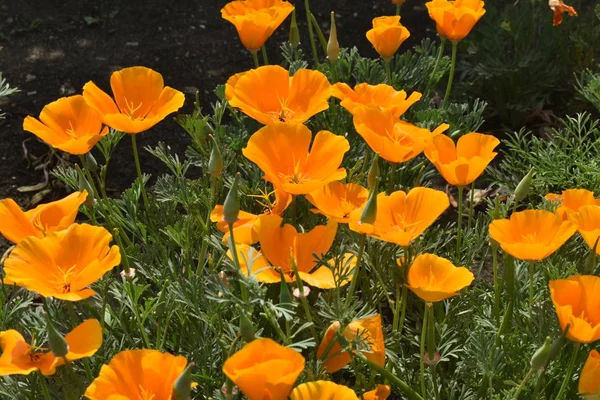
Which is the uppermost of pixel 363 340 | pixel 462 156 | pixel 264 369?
pixel 264 369

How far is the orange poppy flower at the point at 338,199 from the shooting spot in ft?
4.78

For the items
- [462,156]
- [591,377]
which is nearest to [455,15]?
[462,156]

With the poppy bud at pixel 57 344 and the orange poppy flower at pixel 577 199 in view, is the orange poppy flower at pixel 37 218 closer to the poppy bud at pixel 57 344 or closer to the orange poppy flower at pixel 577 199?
the poppy bud at pixel 57 344

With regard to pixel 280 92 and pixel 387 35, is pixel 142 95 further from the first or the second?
pixel 387 35

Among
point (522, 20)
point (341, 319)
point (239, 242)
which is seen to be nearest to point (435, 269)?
point (341, 319)

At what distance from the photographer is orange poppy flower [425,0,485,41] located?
1.95 metres

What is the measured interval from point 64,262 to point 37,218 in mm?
163

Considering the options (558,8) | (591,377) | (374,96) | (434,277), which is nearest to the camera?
(591,377)

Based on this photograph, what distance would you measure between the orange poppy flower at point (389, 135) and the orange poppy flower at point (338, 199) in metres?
0.09

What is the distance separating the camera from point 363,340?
1346 mm

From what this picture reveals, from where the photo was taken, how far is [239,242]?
1466 millimetres

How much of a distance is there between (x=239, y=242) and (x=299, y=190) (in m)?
0.16

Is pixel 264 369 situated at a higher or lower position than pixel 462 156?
higher

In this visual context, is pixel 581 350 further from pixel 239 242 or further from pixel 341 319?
pixel 239 242
